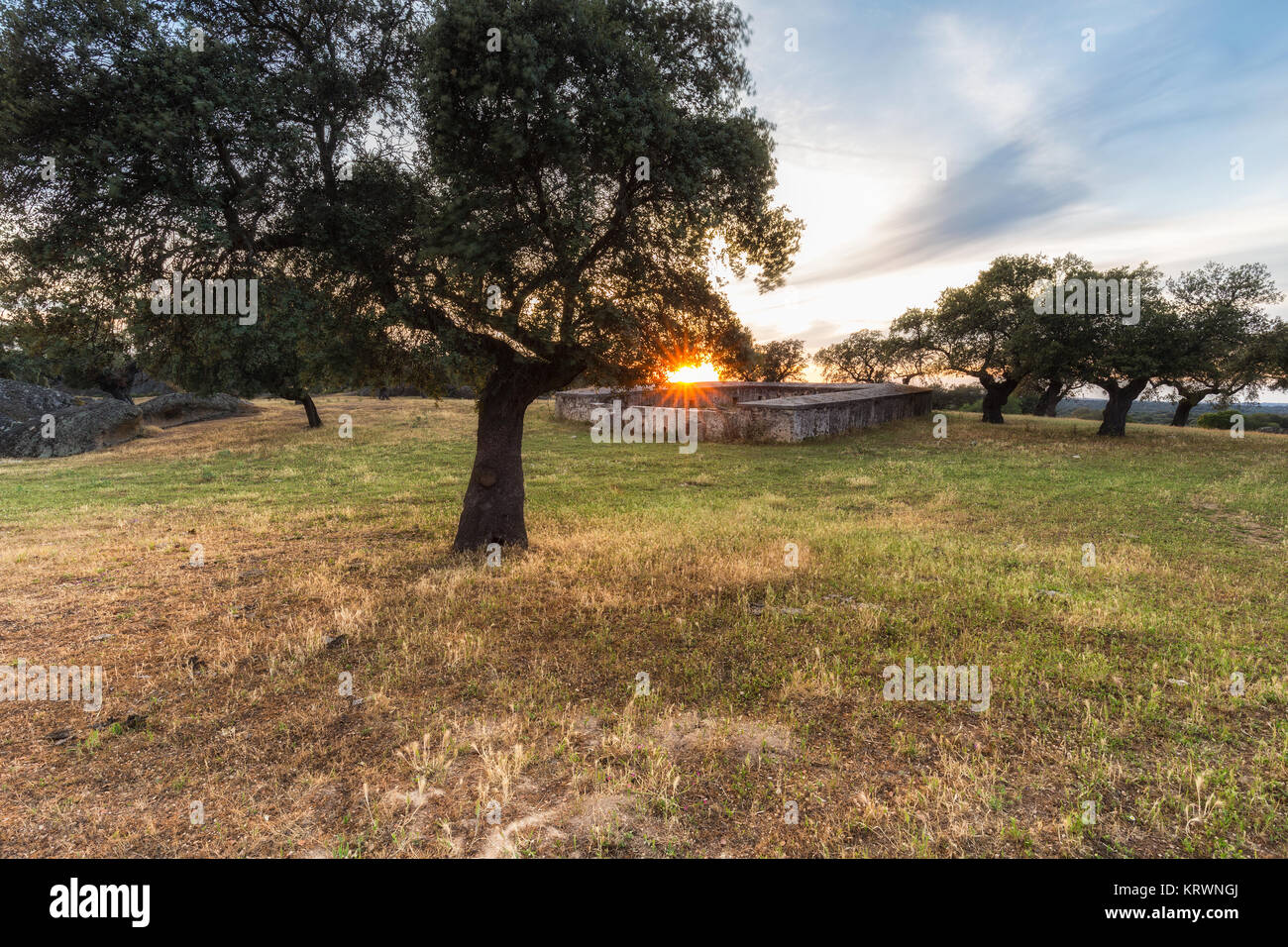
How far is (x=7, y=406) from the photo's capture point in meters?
32.2

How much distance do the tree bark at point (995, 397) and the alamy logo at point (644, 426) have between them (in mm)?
24227

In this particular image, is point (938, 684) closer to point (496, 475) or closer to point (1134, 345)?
point (496, 475)

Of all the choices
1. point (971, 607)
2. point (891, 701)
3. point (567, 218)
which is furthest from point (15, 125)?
point (971, 607)

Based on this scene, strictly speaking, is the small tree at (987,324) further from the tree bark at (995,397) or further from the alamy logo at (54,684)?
the alamy logo at (54,684)

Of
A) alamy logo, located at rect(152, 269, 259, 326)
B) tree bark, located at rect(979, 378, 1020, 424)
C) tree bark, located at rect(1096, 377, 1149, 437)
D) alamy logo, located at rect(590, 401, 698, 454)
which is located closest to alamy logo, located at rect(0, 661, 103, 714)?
alamy logo, located at rect(152, 269, 259, 326)

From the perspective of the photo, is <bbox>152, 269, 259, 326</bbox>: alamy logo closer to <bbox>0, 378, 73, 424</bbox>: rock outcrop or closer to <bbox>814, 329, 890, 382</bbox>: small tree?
<bbox>0, 378, 73, 424</bbox>: rock outcrop

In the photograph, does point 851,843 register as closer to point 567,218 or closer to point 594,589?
point 594,589

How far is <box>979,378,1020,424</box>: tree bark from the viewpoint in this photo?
42312 millimetres

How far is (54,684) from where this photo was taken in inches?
278

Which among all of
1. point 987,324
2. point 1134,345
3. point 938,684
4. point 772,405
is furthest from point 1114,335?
point 938,684

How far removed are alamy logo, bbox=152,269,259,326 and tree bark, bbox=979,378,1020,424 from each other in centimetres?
4688

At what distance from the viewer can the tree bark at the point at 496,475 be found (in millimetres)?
13070
